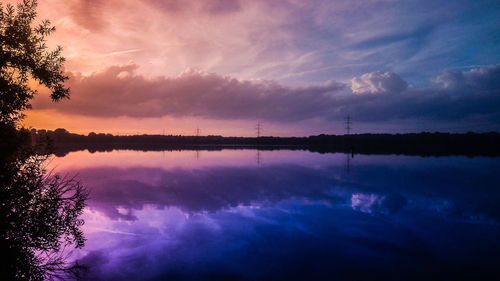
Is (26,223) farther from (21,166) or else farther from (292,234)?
(292,234)

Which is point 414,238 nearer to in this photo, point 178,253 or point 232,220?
point 232,220

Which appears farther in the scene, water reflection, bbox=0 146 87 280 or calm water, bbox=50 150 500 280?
calm water, bbox=50 150 500 280

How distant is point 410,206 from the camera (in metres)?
28.3

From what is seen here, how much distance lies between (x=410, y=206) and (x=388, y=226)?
913cm

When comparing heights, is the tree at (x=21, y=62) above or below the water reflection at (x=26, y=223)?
above

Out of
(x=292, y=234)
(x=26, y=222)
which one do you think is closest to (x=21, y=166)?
(x=26, y=222)

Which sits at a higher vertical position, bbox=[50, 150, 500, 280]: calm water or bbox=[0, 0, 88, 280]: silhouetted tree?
bbox=[0, 0, 88, 280]: silhouetted tree

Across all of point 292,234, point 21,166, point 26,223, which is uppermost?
point 21,166

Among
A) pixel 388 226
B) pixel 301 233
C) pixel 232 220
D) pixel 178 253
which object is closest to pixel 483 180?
pixel 388 226

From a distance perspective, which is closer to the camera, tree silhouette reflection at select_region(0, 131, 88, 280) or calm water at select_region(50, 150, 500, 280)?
tree silhouette reflection at select_region(0, 131, 88, 280)

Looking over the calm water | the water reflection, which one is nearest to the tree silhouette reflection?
the water reflection

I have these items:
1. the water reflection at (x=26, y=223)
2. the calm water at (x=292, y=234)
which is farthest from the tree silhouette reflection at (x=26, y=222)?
the calm water at (x=292, y=234)

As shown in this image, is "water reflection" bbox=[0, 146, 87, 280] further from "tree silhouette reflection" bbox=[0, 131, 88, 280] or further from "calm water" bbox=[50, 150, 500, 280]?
"calm water" bbox=[50, 150, 500, 280]

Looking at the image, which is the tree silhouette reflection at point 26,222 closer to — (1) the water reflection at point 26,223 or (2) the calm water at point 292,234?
(1) the water reflection at point 26,223
